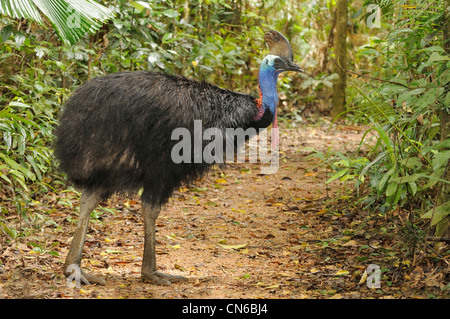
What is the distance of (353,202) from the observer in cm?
528

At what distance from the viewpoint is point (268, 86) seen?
432 cm

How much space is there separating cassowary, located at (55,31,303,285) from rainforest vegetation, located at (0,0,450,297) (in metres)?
0.41

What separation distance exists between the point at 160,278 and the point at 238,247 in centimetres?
98

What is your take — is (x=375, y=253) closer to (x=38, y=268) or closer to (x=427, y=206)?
(x=427, y=206)

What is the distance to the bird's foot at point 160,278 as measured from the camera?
149 inches

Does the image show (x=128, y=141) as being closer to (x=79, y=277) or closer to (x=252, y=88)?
(x=79, y=277)

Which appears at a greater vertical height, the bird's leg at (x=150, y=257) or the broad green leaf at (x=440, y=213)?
the broad green leaf at (x=440, y=213)

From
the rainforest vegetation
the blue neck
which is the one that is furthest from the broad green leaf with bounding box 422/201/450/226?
the blue neck

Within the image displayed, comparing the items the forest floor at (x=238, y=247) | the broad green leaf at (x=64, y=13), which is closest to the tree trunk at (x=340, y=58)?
the forest floor at (x=238, y=247)

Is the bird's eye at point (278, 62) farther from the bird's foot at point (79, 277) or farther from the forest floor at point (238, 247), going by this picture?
the bird's foot at point (79, 277)

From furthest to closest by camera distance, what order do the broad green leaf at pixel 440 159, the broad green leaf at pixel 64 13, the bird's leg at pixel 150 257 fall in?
1. the bird's leg at pixel 150 257
2. the broad green leaf at pixel 64 13
3. the broad green leaf at pixel 440 159

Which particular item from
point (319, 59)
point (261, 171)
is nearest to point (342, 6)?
point (319, 59)

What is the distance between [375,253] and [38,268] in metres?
2.32

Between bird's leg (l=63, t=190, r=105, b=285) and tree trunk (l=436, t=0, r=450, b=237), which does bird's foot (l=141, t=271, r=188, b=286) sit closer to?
bird's leg (l=63, t=190, r=105, b=285)
